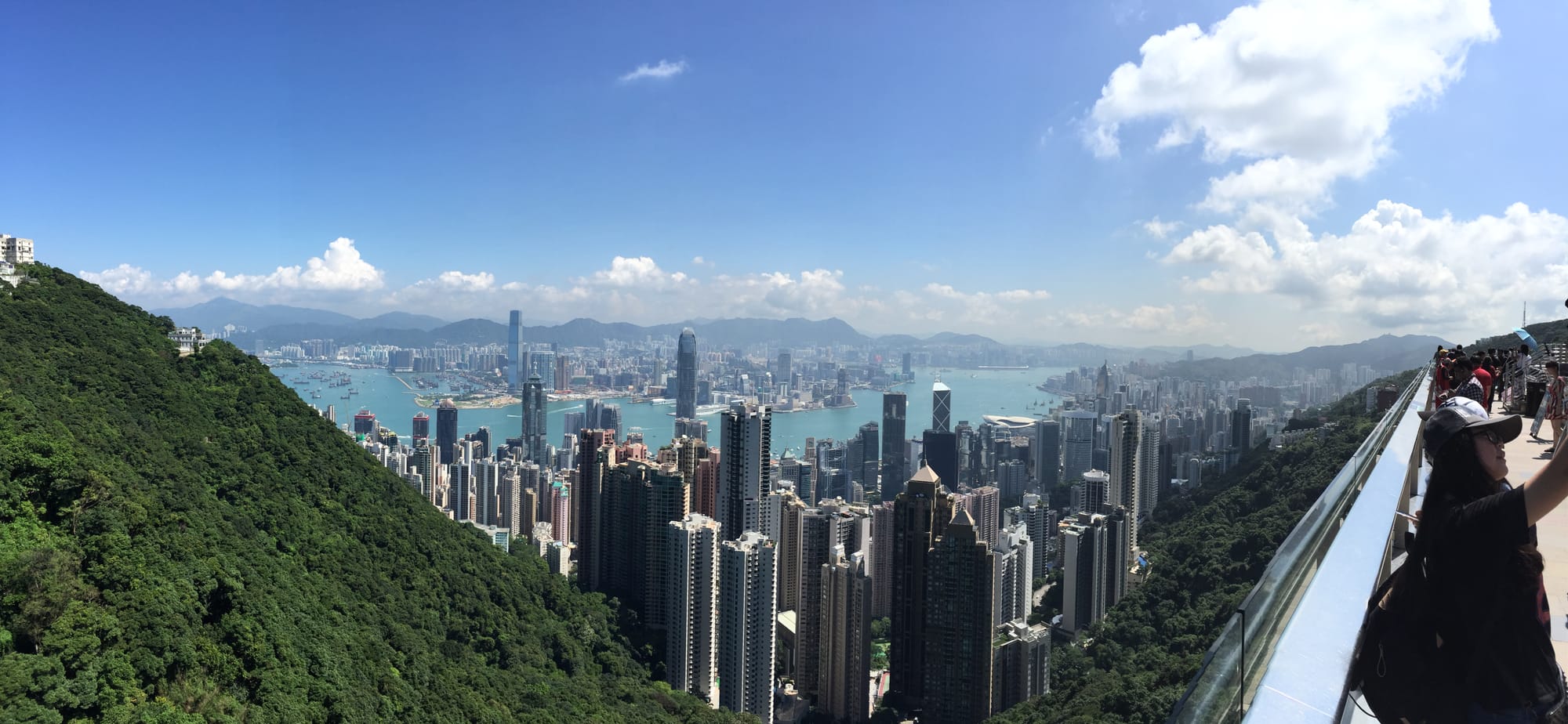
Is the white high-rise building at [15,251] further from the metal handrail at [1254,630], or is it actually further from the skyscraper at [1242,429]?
the skyscraper at [1242,429]

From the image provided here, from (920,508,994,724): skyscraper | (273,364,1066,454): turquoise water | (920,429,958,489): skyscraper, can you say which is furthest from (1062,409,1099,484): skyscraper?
(920,508,994,724): skyscraper

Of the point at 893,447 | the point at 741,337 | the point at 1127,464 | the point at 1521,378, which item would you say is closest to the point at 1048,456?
the point at 893,447

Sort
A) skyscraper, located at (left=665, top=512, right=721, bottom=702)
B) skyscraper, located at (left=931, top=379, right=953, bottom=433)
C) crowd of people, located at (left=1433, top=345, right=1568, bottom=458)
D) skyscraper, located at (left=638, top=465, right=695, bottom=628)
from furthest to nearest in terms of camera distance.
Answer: skyscraper, located at (left=931, top=379, right=953, bottom=433)
skyscraper, located at (left=638, top=465, right=695, bottom=628)
skyscraper, located at (left=665, top=512, right=721, bottom=702)
crowd of people, located at (left=1433, top=345, right=1568, bottom=458)

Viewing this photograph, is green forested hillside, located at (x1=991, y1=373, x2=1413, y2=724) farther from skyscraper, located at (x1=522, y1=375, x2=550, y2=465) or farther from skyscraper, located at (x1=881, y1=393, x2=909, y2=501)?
skyscraper, located at (x1=522, y1=375, x2=550, y2=465)

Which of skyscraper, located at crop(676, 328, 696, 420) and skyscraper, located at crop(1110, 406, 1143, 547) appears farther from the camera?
skyscraper, located at crop(676, 328, 696, 420)

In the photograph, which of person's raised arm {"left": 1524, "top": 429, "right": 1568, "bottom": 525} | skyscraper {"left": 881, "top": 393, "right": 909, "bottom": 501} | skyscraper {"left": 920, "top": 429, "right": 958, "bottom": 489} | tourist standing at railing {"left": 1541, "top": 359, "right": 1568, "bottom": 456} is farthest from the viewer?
skyscraper {"left": 881, "top": 393, "right": 909, "bottom": 501}

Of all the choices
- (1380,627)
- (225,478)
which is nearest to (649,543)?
(225,478)

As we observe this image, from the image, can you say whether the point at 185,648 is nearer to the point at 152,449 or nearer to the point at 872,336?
the point at 152,449

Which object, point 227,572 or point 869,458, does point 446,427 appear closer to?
point 869,458
